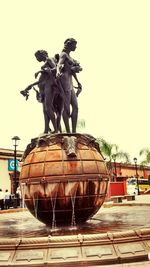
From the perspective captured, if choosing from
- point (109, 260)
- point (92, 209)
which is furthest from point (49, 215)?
point (109, 260)

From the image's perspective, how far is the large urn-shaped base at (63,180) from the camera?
19.3 ft

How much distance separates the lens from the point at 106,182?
652 cm

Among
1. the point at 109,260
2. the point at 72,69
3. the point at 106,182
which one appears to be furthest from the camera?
the point at 72,69

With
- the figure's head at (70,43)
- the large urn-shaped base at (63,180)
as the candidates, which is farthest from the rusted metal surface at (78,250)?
the figure's head at (70,43)

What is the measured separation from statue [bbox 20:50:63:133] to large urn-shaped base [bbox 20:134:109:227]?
88 cm

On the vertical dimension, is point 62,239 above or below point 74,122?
below

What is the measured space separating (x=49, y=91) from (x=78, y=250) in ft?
12.5

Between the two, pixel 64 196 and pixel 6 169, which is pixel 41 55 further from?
pixel 6 169

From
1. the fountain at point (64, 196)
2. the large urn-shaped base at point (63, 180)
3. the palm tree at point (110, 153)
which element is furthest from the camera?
the palm tree at point (110, 153)

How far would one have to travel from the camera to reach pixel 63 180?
5855 millimetres

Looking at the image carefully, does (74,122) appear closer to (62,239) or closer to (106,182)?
(106,182)

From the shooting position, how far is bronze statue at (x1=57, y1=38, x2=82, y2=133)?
22.9 feet

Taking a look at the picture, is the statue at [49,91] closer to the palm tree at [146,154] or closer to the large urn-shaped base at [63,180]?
the large urn-shaped base at [63,180]

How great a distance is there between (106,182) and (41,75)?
2702 mm
